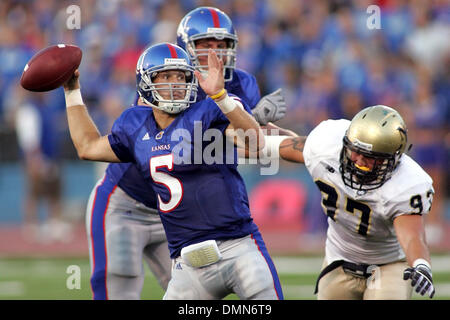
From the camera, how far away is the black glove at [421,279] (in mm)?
3326

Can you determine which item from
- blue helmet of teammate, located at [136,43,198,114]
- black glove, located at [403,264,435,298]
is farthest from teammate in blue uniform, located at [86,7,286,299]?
black glove, located at [403,264,435,298]

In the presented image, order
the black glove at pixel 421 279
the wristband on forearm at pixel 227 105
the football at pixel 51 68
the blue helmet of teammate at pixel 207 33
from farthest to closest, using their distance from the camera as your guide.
→ 1. the blue helmet of teammate at pixel 207 33
2. the football at pixel 51 68
3. the wristband on forearm at pixel 227 105
4. the black glove at pixel 421 279

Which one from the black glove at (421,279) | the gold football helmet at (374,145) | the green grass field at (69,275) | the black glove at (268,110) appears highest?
the black glove at (268,110)

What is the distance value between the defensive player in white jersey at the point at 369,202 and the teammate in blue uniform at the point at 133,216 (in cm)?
79

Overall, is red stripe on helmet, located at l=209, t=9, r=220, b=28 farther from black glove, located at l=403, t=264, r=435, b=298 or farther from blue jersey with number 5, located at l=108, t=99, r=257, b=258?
black glove, located at l=403, t=264, r=435, b=298

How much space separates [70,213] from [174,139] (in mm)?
7009

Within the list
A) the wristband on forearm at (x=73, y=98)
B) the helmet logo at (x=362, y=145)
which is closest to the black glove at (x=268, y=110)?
the helmet logo at (x=362, y=145)

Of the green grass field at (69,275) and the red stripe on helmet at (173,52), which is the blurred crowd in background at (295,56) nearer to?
the green grass field at (69,275)

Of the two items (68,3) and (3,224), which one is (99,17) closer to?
(68,3)

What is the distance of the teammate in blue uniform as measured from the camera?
464 cm

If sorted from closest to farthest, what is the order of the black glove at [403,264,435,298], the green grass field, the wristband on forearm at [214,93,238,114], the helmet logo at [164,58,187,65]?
the black glove at [403,264,435,298], the wristband on forearm at [214,93,238,114], the helmet logo at [164,58,187,65], the green grass field

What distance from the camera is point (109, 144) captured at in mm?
3898

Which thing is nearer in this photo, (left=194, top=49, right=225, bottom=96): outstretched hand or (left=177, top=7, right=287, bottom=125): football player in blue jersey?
(left=194, top=49, right=225, bottom=96): outstretched hand

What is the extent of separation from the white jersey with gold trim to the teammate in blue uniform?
2.39 ft
